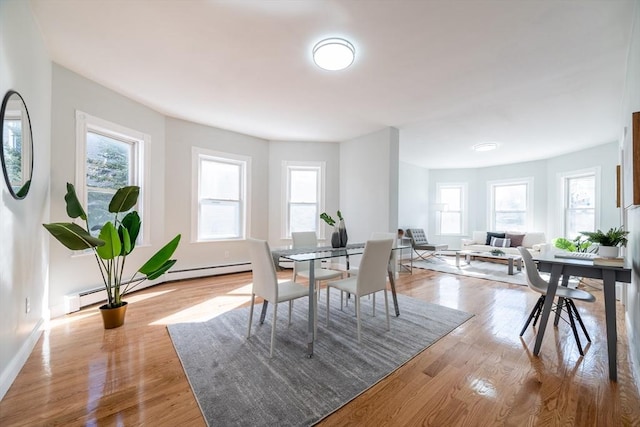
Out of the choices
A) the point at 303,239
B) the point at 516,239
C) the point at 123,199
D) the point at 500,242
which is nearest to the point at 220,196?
the point at 123,199

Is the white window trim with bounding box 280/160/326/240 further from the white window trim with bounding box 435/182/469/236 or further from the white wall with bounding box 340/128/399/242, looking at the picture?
the white window trim with bounding box 435/182/469/236

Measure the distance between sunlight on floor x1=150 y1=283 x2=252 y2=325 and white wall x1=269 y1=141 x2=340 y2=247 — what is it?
1.75 meters

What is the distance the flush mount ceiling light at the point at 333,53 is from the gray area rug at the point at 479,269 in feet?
14.8

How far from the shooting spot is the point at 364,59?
2.43 metres

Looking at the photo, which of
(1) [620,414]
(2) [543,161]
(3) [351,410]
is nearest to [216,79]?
(3) [351,410]

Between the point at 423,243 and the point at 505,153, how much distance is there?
9.21 feet

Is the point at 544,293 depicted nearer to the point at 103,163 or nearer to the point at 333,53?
the point at 333,53

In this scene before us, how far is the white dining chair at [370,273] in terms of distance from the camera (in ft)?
7.29

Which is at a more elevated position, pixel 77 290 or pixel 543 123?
pixel 543 123

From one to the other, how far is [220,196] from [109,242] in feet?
8.06

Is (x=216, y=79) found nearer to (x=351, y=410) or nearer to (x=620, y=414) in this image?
(x=351, y=410)

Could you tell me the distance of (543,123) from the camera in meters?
3.99

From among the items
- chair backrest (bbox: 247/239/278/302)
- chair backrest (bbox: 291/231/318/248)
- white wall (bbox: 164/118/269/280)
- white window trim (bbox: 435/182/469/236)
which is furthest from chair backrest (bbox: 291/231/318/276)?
white window trim (bbox: 435/182/469/236)

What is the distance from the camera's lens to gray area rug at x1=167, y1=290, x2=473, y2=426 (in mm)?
1471
